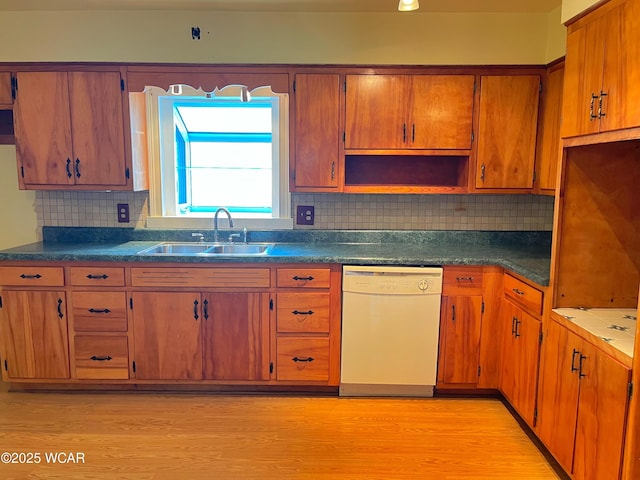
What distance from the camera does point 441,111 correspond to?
110 inches

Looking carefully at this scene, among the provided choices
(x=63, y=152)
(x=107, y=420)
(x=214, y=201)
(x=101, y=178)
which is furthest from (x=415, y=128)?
(x=107, y=420)

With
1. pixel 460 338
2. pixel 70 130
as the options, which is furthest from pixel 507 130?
pixel 70 130

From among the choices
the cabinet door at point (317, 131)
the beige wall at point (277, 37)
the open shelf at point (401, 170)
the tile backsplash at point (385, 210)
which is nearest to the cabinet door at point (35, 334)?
the tile backsplash at point (385, 210)

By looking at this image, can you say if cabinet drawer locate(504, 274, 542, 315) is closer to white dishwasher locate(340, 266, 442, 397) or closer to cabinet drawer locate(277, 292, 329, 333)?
white dishwasher locate(340, 266, 442, 397)

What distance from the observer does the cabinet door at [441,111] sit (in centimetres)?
278

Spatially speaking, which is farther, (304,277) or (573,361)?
(304,277)

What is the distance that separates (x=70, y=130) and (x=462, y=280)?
2575 millimetres

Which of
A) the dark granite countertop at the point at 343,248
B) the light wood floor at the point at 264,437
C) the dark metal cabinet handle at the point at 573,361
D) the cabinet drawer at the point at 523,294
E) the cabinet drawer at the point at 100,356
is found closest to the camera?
the dark metal cabinet handle at the point at 573,361

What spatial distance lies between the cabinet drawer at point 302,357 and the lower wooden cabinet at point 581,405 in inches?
46.9

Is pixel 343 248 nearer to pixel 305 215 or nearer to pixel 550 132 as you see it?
pixel 305 215

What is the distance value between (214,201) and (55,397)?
162cm

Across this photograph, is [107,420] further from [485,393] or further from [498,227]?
[498,227]

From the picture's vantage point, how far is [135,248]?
288 centimetres

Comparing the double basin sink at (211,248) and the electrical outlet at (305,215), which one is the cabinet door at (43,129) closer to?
the double basin sink at (211,248)
